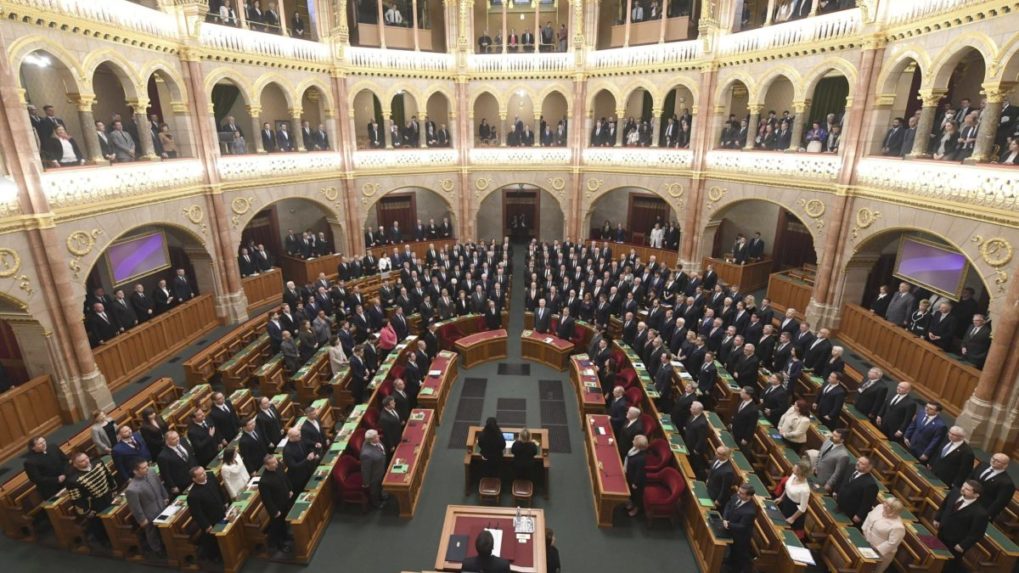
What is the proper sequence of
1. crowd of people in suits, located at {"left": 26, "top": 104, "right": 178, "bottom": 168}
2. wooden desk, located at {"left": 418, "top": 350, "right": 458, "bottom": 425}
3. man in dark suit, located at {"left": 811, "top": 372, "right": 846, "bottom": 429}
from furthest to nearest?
1. crowd of people in suits, located at {"left": 26, "top": 104, "right": 178, "bottom": 168}
2. wooden desk, located at {"left": 418, "top": 350, "right": 458, "bottom": 425}
3. man in dark suit, located at {"left": 811, "top": 372, "right": 846, "bottom": 429}

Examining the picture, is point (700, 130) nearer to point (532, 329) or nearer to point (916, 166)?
point (916, 166)

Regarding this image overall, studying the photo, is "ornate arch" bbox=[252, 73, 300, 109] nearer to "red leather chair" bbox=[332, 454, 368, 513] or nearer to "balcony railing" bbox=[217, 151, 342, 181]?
"balcony railing" bbox=[217, 151, 342, 181]

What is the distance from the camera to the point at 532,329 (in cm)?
1520

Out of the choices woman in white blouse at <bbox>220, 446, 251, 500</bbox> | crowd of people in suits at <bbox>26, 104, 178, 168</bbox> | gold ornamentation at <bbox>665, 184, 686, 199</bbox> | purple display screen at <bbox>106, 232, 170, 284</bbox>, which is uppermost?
crowd of people in suits at <bbox>26, 104, 178, 168</bbox>

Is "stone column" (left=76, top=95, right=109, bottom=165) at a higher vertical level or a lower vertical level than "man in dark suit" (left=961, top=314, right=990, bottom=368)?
higher

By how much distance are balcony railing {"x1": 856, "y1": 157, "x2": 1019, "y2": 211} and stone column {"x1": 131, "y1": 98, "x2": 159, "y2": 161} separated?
18.8 metres

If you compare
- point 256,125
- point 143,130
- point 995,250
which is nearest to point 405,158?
point 256,125

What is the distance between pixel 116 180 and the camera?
12.4 m

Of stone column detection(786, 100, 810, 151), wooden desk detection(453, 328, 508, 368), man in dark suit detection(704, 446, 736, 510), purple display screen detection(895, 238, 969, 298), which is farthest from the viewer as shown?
stone column detection(786, 100, 810, 151)

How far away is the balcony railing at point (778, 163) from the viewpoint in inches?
582

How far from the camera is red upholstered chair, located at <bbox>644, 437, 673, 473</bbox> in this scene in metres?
8.48

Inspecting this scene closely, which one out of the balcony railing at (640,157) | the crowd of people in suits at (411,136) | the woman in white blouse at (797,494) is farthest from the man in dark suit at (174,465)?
the balcony railing at (640,157)

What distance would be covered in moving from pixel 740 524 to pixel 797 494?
1.07 m

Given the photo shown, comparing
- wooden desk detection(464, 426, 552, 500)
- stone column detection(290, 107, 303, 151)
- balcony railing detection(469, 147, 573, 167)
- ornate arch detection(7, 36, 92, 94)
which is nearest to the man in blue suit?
wooden desk detection(464, 426, 552, 500)
